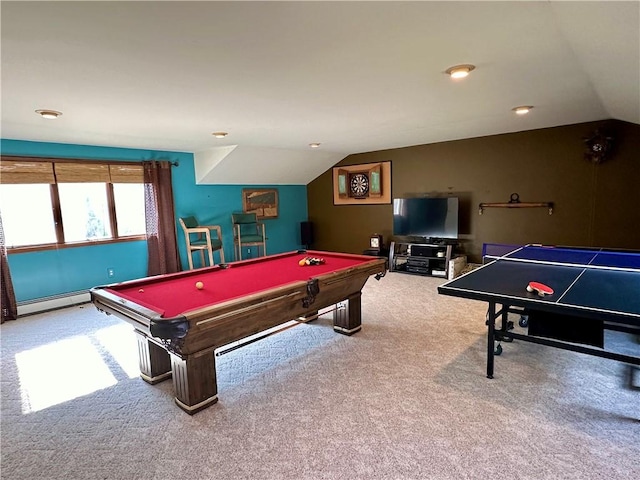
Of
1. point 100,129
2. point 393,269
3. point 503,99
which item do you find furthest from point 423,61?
point 393,269

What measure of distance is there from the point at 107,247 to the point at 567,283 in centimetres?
560

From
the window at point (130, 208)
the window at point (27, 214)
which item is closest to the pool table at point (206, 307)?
the window at point (27, 214)

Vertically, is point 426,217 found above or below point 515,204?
below

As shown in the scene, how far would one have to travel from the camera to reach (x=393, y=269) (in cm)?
625

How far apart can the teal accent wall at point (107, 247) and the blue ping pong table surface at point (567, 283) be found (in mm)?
4827

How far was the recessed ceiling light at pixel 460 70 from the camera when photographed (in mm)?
2408

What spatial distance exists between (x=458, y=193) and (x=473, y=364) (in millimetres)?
3713

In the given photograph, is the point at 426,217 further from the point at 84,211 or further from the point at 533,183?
the point at 84,211

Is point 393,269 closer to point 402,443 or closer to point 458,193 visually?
point 458,193

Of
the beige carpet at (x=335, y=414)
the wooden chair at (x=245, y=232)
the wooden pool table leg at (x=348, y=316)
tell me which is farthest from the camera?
the wooden chair at (x=245, y=232)

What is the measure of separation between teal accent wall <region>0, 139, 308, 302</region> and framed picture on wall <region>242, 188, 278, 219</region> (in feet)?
0.40

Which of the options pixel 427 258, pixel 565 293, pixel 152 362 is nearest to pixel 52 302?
pixel 152 362

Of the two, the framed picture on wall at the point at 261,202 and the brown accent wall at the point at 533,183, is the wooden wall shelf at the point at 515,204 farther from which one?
the framed picture on wall at the point at 261,202

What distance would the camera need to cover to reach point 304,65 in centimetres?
229
